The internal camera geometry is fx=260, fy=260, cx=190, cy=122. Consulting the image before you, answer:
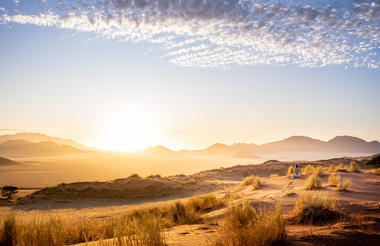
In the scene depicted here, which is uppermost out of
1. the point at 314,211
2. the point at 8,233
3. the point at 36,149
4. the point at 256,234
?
the point at 36,149

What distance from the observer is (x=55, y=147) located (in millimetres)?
155000

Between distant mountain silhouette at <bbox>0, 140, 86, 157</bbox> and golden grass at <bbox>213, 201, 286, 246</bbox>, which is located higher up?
distant mountain silhouette at <bbox>0, 140, 86, 157</bbox>

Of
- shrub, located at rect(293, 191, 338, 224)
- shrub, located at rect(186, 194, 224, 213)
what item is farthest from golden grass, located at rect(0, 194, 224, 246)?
shrub, located at rect(293, 191, 338, 224)

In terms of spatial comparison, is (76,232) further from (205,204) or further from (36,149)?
(36,149)

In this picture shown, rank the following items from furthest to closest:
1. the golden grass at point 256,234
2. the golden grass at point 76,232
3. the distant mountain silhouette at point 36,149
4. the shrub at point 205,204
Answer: the distant mountain silhouette at point 36,149 < the shrub at point 205,204 < the golden grass at point 76,232 < the golden grass at point 256,234

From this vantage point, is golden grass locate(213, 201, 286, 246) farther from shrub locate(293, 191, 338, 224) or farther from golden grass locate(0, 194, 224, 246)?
shrub locate(293, 191, 338, 224)

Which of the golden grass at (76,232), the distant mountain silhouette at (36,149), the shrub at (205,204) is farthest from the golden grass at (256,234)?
the distant mountain silhouette at (36,149)

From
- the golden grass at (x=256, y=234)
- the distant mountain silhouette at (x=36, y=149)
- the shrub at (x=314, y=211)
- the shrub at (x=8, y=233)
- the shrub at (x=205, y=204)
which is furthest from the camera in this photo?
the distant mountain silhouette at (x=36, y=149)

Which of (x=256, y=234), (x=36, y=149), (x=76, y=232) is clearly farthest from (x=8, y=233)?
(x=36, y=149)

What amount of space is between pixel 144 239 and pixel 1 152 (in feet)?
533

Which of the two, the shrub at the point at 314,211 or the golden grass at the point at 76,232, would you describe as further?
the shrub at the point at 314,211

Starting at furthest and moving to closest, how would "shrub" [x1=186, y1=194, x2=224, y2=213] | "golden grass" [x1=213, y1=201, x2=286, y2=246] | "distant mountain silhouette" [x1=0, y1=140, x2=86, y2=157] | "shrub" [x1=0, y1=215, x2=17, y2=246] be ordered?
"distant mountain silhouette" [x1=0, y1=140, x2=86, y2=157], "shrub" [x1=186, y1=194, x2=224, y2=213], "shrub" [x1=0, y1=215, x2=17, y2=246], "golden grass" [x1=213, y1=201, x2=286, y2=246]

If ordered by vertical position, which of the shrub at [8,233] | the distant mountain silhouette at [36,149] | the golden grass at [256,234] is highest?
the distant mountain silhouette at [36,149]

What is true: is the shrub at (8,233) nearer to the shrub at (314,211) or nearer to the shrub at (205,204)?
the shrub at (205,204)
